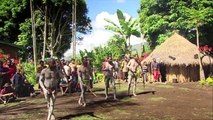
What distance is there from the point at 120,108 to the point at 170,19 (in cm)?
2801

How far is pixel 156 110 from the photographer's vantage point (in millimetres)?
15656

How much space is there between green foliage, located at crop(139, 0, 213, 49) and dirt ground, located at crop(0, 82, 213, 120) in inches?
771

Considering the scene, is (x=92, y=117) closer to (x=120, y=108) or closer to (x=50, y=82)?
(x=50, y=82)

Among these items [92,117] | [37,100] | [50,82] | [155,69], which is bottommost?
[92,117]

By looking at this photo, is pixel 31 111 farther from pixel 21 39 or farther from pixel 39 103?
pixel 21 39

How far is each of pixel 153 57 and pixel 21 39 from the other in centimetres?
1640

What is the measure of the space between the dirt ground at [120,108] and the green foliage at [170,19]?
19590 millimetres

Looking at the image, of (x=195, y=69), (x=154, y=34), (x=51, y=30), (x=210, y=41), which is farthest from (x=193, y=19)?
(x=51, y=30)

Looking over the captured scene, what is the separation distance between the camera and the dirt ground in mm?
14148

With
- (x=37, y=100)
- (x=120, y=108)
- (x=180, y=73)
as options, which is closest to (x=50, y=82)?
(x=120, y=108)

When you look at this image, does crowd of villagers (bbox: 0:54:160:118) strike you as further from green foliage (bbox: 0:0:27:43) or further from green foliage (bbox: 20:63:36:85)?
green foliage (bbox: 0:0:27:43)

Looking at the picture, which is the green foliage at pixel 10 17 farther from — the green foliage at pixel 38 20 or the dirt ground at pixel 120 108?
the dirt ground at pixel 120 108

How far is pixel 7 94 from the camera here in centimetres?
1775

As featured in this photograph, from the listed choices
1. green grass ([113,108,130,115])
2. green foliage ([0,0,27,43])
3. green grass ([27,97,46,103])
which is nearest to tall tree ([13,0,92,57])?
green foliage ([0,0,27,43])
